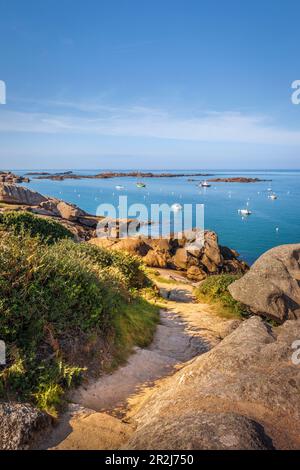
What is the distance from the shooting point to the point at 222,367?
6641mm

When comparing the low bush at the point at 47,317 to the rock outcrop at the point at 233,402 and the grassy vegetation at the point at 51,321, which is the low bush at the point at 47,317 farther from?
the rock outcrop at the point at 233,402

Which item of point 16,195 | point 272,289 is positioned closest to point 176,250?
point 272,289

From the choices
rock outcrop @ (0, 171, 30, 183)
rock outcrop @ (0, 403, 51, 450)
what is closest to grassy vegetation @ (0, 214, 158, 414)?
rock outcrop @ (0, 403, 51, 450)

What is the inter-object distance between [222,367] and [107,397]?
91.8 inches

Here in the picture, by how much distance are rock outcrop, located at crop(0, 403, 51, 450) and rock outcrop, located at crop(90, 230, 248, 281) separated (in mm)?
21352

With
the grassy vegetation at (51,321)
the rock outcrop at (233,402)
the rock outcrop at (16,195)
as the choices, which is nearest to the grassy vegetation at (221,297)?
the grassy vegetation at (51,321)

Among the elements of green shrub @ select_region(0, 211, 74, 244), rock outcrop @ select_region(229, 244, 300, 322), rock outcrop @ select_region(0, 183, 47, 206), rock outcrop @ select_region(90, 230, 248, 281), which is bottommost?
rock outcrop @ select_region(90, 230, 248, 281)

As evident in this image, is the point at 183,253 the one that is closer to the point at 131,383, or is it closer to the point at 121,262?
the point at 121,262

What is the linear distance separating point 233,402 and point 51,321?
4.10m

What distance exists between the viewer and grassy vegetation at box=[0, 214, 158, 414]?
6.60 meters

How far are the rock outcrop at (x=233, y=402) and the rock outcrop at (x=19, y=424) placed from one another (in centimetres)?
145

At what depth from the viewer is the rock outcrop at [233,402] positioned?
14.8ft

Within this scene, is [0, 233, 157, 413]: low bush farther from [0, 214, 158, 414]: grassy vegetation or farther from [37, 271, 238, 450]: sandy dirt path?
[37, 271, 238, 450]: sandy dirt path

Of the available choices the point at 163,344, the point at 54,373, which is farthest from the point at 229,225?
the point at 54,373
